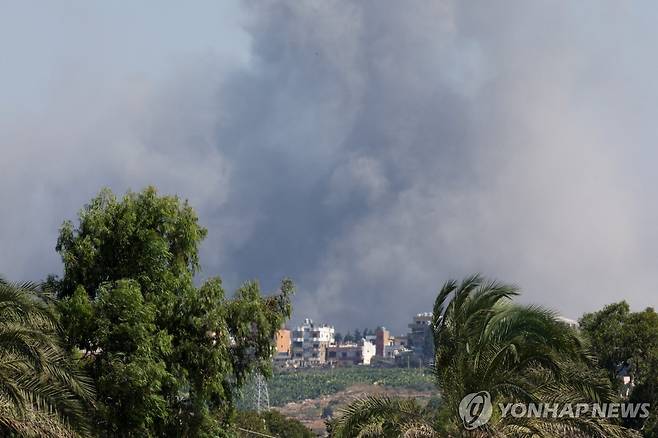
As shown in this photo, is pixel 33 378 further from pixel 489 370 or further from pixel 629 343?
pixel 629 343

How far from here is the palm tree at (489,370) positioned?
667 inches

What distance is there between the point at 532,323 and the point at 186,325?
8204 mm

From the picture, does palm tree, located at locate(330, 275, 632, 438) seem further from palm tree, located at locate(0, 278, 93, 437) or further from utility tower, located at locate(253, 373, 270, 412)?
utility tower, located at locate(253, 373, 270, 412)

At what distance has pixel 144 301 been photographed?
887 inches

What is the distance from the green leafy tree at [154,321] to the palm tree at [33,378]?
2.00 metres

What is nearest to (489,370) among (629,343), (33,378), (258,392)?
(33,378)

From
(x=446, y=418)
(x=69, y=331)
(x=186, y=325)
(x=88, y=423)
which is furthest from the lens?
(x=186, y=325)

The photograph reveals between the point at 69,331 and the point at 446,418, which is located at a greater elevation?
the point at 69,331

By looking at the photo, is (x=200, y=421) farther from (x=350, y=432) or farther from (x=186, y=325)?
(x=350, y=432)

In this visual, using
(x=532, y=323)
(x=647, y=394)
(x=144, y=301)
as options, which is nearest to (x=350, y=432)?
(x=532, y=323)

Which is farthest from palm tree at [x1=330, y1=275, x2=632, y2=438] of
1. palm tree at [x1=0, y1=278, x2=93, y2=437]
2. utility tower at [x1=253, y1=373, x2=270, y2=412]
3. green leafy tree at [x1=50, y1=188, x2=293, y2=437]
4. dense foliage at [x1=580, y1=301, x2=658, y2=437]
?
dense foliage at [x1=580, y1=301, x2=658, y2=437]

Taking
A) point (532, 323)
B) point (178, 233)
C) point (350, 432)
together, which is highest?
point (178, 233)

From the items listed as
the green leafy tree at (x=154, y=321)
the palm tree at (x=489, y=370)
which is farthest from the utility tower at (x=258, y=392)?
the palm tree at (x=489, y=370)

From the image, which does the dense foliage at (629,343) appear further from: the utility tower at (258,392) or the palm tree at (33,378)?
the palm tree at (33,378)
